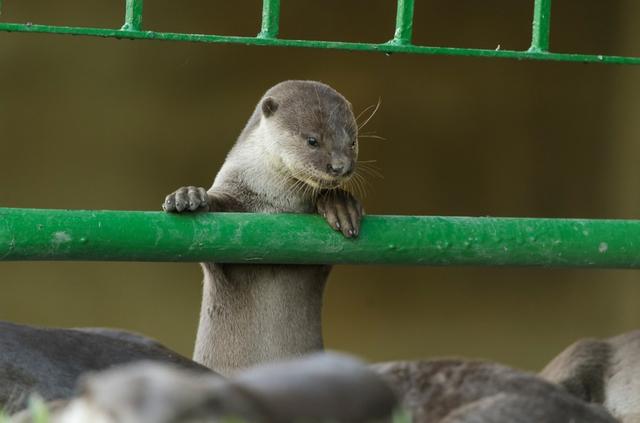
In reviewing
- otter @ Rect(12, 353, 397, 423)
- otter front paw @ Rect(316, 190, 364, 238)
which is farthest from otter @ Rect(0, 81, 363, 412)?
otter @ Rect(12, 353, 397, 423)

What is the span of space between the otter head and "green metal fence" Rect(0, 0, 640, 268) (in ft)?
2.57

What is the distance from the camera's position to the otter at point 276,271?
213 inches

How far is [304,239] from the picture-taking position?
438 cm

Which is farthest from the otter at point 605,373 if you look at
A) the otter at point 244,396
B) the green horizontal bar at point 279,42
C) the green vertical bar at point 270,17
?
the otter at point 244,396

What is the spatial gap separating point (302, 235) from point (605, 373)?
1.80 meters

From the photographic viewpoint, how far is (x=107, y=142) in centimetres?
939

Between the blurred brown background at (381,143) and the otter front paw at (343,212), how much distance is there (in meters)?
4.63

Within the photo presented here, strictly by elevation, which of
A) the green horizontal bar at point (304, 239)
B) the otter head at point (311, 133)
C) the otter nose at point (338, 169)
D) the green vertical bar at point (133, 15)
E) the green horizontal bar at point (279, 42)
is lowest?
the green horizontal bar at point (304, 239)

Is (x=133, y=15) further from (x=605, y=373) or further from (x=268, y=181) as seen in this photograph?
(x=605, y=373)

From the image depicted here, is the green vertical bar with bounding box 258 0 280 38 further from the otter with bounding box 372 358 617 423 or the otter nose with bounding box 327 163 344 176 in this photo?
the otter with bounding box 372 358 617 423

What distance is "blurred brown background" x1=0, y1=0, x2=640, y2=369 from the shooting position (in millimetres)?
9258

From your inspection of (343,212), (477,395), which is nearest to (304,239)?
(343,212)

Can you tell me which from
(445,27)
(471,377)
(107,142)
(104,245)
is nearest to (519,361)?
(445,27)

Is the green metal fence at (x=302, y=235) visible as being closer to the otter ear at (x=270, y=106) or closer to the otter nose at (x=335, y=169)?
the otter nose at (x=335, y=169)
